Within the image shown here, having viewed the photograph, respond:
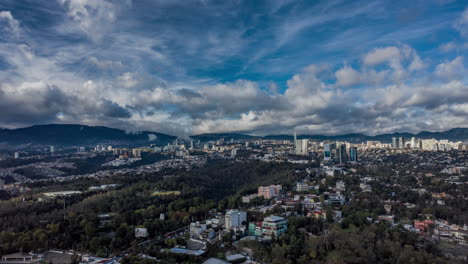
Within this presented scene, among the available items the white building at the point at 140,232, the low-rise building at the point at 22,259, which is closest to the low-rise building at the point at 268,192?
the white building at the point at 140,232

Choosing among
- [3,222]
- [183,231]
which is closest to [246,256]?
[183,231]

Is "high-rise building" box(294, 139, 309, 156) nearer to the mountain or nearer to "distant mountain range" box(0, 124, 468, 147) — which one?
"distant mountain range" box(0, 124, 468, 147)

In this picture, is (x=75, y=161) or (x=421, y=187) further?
(x=75, y=161)

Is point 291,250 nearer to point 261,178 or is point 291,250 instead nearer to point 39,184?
point 261,178

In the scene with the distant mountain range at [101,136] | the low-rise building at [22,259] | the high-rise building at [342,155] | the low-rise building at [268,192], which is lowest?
the low-rise building at [22,259]

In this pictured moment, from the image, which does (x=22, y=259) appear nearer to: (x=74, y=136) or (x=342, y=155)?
(x=342, y=155)

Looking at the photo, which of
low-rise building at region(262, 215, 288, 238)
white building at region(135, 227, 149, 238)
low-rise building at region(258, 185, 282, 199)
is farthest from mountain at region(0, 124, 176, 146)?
low-rise building at region(262, 215, 288, 238)

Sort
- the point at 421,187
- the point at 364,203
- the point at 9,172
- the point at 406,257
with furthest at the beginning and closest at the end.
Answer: the point at 9,172 < the point at 421,187 < the point at 364,203 < the point at 406,257

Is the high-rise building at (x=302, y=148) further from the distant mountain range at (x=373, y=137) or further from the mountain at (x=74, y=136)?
the mountain at (x=74, y=136)
